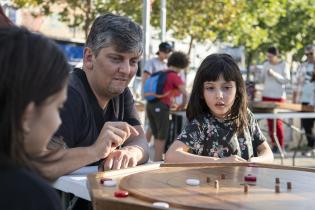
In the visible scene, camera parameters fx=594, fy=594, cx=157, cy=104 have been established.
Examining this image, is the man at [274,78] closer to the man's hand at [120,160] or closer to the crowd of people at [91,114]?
the crowd of people at [91,114]

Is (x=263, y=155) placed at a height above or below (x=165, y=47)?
below

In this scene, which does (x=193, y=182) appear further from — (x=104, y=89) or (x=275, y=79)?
(x=275, y=79)

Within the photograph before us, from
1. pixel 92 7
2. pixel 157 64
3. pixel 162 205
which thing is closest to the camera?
pixel 162 205

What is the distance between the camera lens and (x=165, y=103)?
828 cm

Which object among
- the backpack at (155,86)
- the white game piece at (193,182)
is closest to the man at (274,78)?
the backpack at (155,86)

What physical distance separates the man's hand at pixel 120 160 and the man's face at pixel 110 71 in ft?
1.06

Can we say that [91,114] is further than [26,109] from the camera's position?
Yes

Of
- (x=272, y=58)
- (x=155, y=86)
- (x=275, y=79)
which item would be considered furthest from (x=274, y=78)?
(x=155, y=86)

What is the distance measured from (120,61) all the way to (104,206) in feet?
3.69

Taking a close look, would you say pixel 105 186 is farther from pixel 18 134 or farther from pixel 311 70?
pixel 311 70

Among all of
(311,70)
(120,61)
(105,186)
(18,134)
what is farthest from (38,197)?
(311,70)

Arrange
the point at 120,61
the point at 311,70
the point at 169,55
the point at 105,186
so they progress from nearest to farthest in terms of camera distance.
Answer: the point at 105,186, the point at 120,61, the point at 169,55, the point at 311,70

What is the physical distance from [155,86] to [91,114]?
17.3ft

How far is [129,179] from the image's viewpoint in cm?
230
